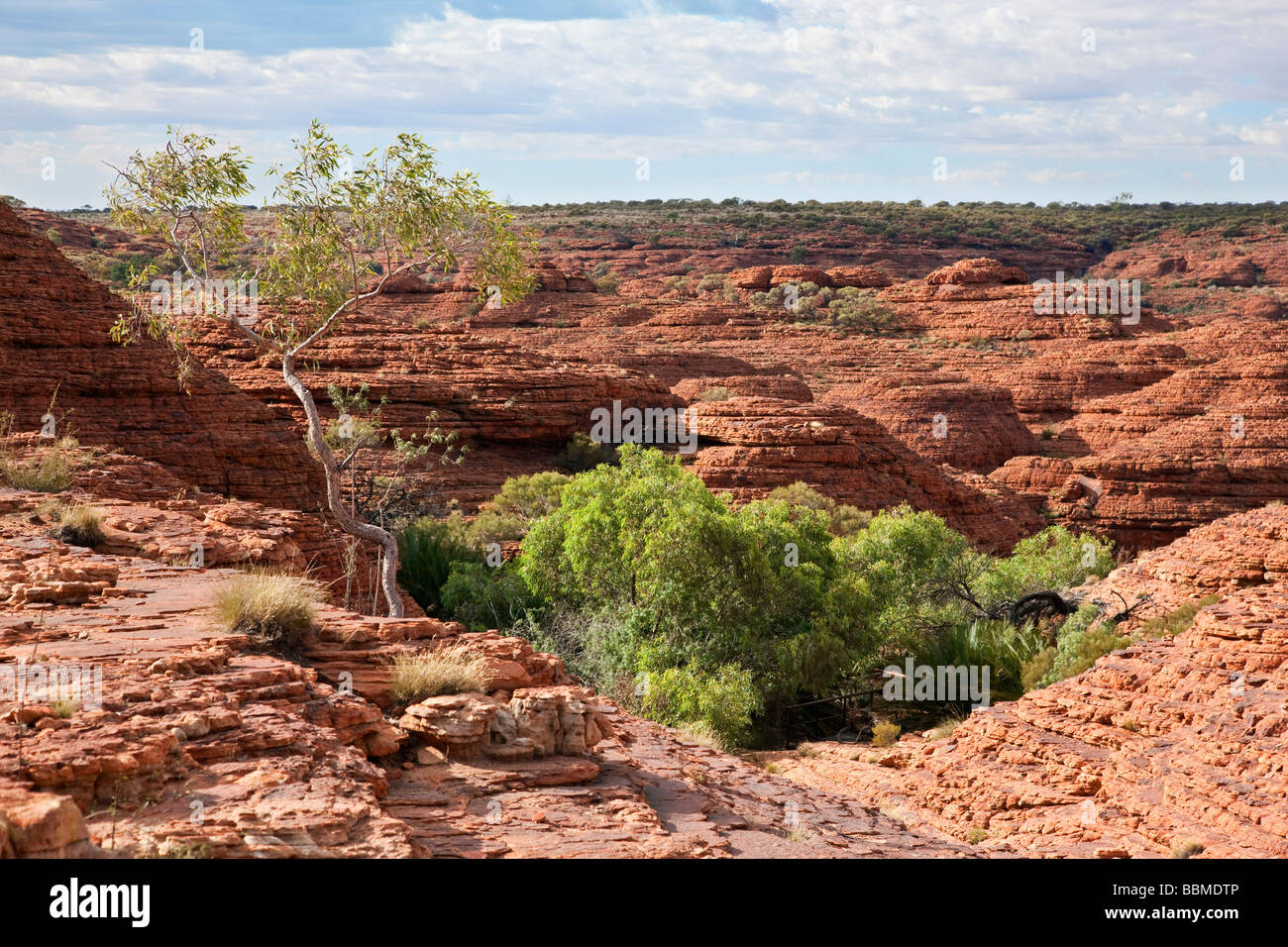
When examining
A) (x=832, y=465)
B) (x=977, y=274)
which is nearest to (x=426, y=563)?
(x=832, y=465)

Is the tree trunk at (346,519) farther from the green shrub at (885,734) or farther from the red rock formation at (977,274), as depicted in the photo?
the red rock formation at (977,274)

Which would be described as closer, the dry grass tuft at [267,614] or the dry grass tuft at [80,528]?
the dry grass tuft at [267,614]

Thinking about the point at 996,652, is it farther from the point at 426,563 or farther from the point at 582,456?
the point at 582,456

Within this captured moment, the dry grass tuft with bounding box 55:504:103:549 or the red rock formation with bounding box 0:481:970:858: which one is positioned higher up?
the dry grass tuft with bounding box 55:504:103:549

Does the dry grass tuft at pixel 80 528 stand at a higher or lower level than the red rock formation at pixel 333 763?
higher

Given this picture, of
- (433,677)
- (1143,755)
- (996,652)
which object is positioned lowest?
(996,652)

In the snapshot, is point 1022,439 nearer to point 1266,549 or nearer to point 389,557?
point 1266,549

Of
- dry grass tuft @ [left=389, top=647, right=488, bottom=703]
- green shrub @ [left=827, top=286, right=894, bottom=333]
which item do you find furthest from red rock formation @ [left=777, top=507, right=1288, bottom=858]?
green shrub @ [left=827, top=286, right=894, bottom=333]

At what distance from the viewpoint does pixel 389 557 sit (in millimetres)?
11719

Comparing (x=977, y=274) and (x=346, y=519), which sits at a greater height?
(x=977, y=274)

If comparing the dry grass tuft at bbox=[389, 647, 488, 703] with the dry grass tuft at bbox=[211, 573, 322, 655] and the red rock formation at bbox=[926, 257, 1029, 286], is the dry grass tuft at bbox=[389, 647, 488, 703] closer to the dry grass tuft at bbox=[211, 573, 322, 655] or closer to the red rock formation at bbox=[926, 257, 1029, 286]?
the dry grass tuft at bbox=[211, 573, 322, 655]

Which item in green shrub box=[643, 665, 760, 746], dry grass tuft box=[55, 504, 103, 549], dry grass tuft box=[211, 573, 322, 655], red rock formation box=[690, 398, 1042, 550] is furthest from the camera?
red rock formation box=[690, 398, 1042, 550]

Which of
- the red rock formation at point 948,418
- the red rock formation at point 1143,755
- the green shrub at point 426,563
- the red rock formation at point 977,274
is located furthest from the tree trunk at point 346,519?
the red rock formation at point 977,274
